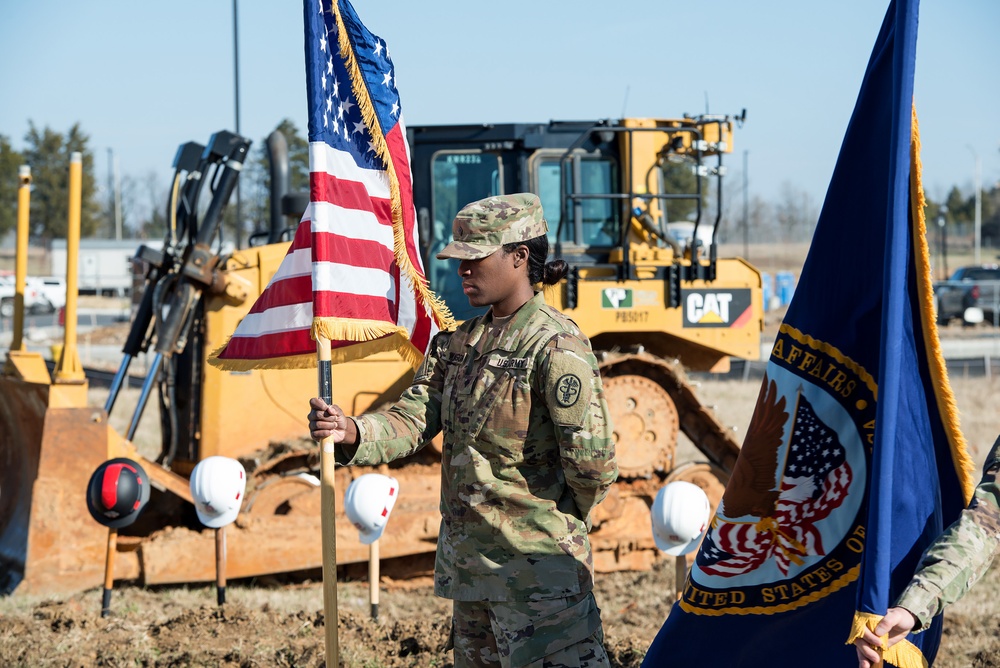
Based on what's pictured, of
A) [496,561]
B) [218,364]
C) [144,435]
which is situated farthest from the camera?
[144,435]

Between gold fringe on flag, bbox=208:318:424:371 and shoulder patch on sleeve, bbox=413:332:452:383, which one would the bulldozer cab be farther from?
shoulder patch on sleeve, bbox=413:332:452:383

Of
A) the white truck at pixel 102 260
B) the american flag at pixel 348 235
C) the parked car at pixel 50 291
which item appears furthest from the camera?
the white truck at pixel 102 260

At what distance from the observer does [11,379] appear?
22.8ft

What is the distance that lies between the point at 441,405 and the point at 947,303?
2866 cm

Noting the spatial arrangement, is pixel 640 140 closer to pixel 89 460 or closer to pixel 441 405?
pixel 89 460

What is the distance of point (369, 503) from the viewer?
509 cm

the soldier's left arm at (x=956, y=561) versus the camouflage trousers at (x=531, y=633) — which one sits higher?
the soldier's left arm at (x=956, y=561)

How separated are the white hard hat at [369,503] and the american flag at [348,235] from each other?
125 centimetres

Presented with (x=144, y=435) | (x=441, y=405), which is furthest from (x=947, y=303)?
(x=441, y=405)

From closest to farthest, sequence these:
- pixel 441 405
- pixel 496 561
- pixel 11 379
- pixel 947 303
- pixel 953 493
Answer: pixel 953 493 < pixel 496 561 < pixel 441 405 < pixel 11 379 < pixel 947 303

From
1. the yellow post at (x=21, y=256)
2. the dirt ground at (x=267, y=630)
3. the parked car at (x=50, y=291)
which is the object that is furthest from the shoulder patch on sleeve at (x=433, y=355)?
the parked car at (x=50, y=291)

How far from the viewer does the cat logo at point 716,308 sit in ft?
23.9

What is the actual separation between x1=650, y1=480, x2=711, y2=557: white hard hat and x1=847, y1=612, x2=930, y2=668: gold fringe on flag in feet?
6.35

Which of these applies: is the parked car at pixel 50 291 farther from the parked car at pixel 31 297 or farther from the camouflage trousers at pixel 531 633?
the camouflage trousers at pixel 531 633
